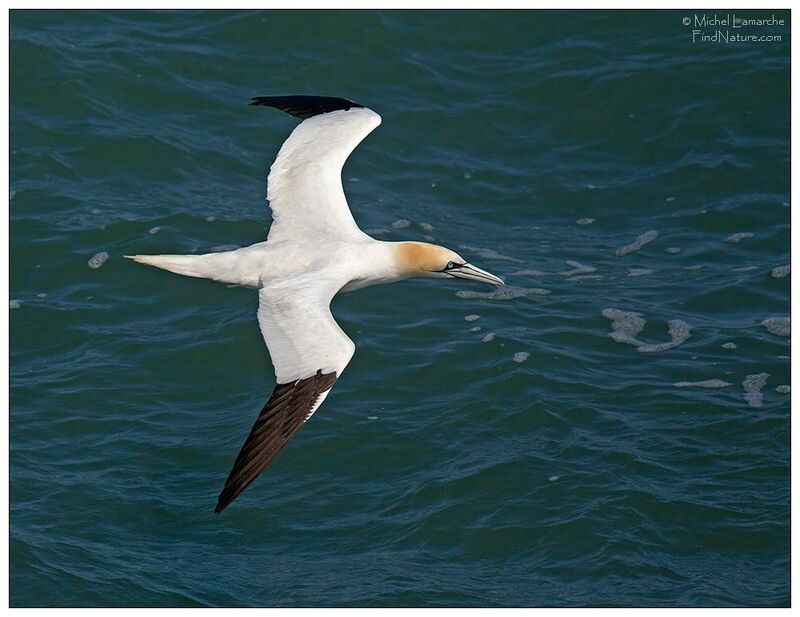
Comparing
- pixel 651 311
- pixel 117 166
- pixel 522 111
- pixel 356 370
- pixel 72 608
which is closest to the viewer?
pixel 72 608

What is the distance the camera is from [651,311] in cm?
1324

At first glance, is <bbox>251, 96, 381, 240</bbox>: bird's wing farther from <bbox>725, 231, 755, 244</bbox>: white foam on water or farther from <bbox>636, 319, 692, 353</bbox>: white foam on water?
<bbox>725, 231, 755, 244</bbox>: white foam on water

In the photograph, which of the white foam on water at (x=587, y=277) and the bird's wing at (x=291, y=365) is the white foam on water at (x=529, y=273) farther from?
the bird's wing at (x=291, y=365)

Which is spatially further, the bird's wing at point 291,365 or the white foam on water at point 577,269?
the white foam on water at point 577,269

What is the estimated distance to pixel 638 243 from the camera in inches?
569

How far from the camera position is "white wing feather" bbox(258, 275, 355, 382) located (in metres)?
8.57

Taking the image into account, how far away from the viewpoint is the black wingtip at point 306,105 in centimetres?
1166

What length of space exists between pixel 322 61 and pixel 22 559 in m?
8.35

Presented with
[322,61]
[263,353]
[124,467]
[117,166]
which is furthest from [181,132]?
[124,467]

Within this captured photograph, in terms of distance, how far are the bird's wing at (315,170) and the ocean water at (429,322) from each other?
2105mm

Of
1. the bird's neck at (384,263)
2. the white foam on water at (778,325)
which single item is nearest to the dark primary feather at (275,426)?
the bird's neck at (384,263)

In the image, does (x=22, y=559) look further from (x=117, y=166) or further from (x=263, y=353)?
(x=117, y=166)

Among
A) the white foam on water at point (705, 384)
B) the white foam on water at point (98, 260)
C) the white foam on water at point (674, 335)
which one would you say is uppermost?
the white foam on water at point (98, 260)

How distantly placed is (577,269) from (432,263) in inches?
158
